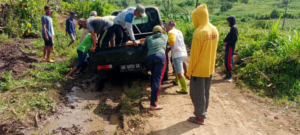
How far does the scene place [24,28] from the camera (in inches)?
416

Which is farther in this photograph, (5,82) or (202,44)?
(5,82)

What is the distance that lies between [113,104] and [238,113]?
2489mm

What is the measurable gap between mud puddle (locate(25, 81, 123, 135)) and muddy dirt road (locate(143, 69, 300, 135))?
0.74 metres

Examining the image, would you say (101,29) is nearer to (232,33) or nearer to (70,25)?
(232,33)

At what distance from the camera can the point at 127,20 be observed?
493 cm

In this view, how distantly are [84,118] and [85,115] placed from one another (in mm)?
115

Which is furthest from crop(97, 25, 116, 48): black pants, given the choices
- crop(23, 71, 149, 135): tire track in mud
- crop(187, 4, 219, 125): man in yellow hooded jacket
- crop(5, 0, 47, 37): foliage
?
crop(5, 0, 47, 37): foliage

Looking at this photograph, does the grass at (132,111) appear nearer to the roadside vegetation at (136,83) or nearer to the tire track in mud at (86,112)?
the roadside vegetation at (136,83)

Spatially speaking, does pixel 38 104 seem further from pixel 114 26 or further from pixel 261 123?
pixel 261 123

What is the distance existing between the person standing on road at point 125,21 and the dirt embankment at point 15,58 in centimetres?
288

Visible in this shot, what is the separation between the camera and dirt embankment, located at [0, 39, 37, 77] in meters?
6.20

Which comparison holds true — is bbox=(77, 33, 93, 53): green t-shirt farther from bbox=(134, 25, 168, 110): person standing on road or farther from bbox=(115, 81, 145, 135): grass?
bbox=(134, 25, 168, 110): person standing on road

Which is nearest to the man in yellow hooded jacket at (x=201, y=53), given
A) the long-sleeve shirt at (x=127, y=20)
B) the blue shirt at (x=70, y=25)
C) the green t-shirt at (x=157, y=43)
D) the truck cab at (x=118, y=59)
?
the green t-shirt at (x=157, y=43)

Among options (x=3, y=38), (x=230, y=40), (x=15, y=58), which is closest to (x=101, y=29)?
(x=230, y=40)
